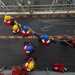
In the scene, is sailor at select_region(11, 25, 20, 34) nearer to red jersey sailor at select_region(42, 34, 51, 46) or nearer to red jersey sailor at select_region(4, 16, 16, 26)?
red jersey sailor at select_region(4, 16, 16, 26)

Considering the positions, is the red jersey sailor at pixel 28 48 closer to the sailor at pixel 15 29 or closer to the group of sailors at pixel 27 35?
the group of sailors at pixel 27 35

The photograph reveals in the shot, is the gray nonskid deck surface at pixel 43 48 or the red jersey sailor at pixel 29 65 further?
the gray nonskid deck surface at pixel 43 48

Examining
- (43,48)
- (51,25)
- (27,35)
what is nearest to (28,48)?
(27,35)

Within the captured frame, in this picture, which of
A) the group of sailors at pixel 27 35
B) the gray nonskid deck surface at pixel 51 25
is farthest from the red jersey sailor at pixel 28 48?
the gray nonskid deck surface at pixel 51 25

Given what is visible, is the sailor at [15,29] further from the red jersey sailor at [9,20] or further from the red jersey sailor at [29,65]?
the red jersey sailor at [29,65]

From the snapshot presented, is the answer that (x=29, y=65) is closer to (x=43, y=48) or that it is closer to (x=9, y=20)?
(x=43, y=48)

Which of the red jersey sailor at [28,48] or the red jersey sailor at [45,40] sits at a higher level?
the red jersey sailor at [45,40]

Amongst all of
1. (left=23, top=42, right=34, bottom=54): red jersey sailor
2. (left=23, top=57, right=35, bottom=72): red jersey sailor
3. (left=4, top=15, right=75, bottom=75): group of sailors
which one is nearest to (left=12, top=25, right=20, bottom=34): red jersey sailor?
(left=4, top=15, right=75, bottom=75): group of sailors

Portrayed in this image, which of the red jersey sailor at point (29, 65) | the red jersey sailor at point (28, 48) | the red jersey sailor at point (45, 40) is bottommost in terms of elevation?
the red jersey sailor at point (29, 65)

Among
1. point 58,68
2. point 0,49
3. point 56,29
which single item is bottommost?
point 58,68

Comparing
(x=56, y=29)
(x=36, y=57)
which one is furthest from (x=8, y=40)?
(x=56, y=29)

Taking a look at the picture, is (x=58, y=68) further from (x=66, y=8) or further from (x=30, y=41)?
(x=66, y=8)
